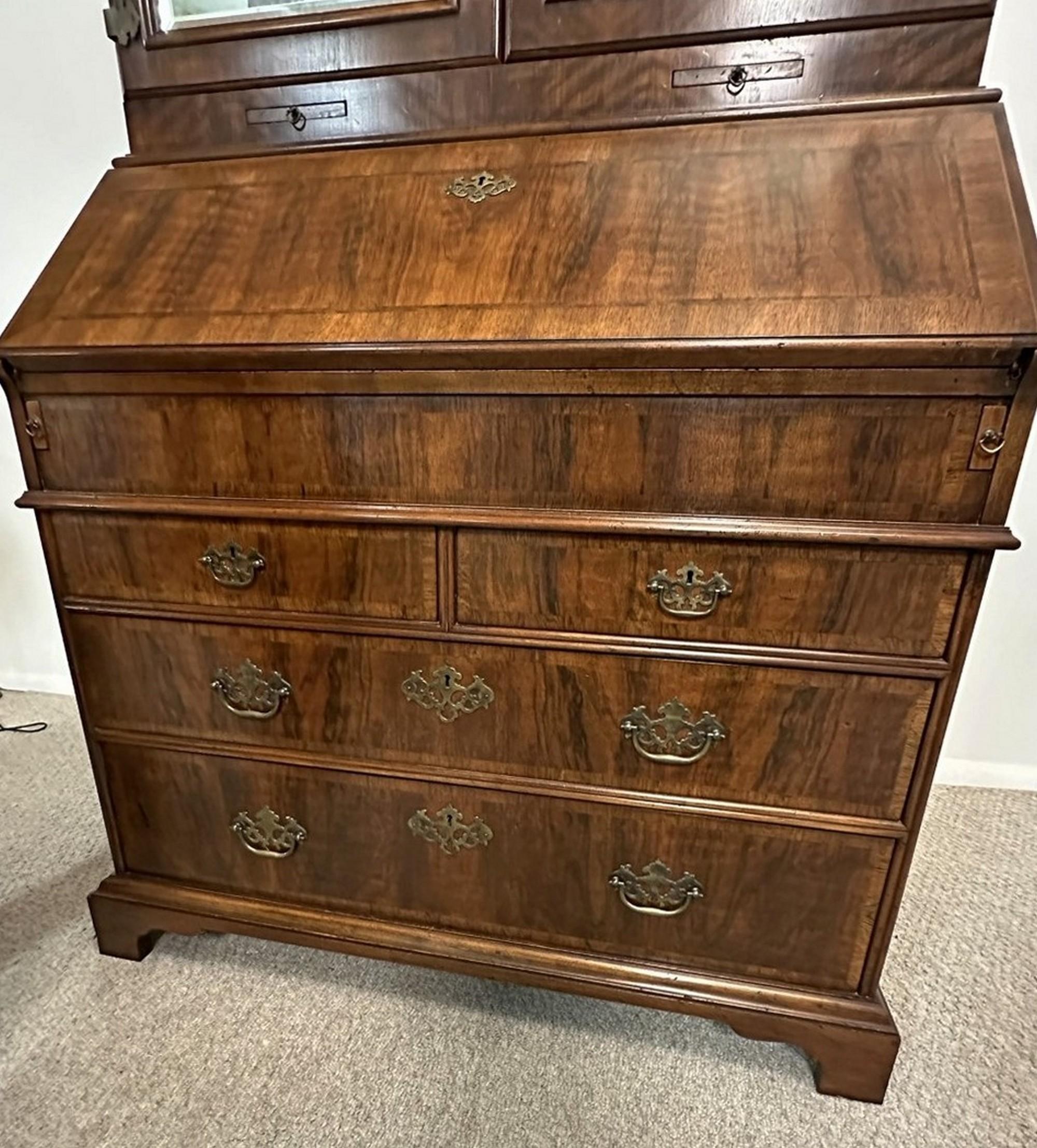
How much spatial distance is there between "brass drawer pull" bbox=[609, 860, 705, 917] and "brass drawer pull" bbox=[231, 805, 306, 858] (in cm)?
48

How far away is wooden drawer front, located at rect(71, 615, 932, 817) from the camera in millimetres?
876

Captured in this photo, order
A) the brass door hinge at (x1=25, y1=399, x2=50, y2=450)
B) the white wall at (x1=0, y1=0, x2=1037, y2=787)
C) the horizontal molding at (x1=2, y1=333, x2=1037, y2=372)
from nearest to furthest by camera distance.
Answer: the horizontal molding at (x1=2, y1=333, x2=1037, y2=372), the brass door hinge at (x1=25, y1=399, x2=50, y2=450), the white wall at (x1=0, y1=0, x2=1037, y2=787)

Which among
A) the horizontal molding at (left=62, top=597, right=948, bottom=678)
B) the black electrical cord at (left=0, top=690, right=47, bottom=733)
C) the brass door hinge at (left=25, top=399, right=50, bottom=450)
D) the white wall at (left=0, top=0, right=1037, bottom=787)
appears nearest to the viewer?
the horizontal molding at (left=62, top=597, right=948, bottom=678)

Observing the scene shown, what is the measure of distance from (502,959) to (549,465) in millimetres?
746

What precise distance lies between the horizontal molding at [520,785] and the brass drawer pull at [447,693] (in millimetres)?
96

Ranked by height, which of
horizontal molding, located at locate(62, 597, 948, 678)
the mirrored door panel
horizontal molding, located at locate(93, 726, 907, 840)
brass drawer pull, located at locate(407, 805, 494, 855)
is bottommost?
brass drawer pull, located at locate(407, 805, 494, 855)

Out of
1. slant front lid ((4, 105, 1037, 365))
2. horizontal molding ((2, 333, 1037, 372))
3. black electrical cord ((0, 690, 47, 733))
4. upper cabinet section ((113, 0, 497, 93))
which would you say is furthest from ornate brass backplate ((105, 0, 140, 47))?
black electrical cord ((0, 690, 47, 733))

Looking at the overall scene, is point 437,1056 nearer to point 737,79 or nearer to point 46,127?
point 737,79

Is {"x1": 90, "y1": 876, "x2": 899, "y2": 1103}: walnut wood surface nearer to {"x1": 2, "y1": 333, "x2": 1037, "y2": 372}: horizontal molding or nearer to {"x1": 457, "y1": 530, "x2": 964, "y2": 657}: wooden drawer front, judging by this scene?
{"x1": 457, "y1": 530, "x2": 964, "y2": 657}: wooden drawer front

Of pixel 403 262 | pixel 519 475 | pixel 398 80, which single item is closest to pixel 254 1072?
pixel 519 475

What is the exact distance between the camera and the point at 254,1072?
1050 millimetres

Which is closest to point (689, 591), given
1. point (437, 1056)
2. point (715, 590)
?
point (715, 590)

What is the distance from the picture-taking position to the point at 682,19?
3.13 feet

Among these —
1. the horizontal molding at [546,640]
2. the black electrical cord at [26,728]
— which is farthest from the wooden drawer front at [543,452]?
the black electrical cord at [26,728]
